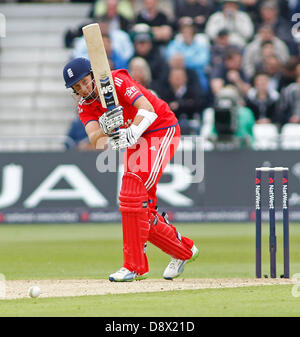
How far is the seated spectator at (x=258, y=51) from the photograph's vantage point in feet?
54.6

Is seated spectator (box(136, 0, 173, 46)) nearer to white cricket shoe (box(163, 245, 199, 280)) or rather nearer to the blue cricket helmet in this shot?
white cricket shoe (box(163, 245, 199, 280))

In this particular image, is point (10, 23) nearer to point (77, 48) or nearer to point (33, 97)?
point (33, 97)

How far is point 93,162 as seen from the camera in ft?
47.2

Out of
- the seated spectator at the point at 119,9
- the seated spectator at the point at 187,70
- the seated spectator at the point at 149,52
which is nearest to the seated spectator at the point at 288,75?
the seated spectator at the point at 187,70

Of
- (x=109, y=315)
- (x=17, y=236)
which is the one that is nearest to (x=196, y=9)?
(x=17, y=236)

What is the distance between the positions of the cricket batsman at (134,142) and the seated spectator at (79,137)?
687 cm

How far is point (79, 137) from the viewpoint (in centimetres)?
1552

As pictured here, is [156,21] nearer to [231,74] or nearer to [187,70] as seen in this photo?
[187,70]

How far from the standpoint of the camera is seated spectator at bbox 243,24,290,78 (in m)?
16.7

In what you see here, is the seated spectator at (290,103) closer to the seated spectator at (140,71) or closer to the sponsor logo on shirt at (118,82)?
the seated spectator at (140,71)

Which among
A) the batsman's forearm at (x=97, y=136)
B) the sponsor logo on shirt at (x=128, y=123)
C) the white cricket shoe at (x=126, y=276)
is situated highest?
the sponsor logo on shirt at (x=128, y=123)

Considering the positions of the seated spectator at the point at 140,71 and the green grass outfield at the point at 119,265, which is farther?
the seated spectator at the point at 140,71
